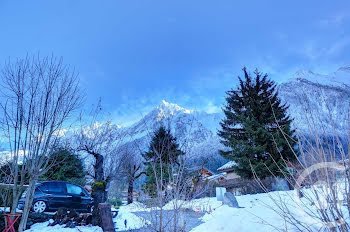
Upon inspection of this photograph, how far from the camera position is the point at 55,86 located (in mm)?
5098

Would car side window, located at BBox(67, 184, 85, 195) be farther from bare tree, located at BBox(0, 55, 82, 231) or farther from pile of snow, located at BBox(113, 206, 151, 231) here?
bare tree, located at BBox(0, 55, 82, 231)

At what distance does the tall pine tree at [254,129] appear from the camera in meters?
14.3

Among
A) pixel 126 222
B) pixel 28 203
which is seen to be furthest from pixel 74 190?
pixel 28 203

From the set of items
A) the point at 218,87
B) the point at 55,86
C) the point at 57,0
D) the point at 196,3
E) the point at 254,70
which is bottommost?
the point at 55,86

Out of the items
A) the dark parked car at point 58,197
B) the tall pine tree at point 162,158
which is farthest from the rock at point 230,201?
the dark parked car at point 58,197

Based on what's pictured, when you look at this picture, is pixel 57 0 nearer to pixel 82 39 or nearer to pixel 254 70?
pixel 82 39

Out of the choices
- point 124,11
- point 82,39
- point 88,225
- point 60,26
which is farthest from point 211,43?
point 88,225

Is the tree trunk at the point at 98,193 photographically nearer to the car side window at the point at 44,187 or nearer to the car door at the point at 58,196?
the car door at the point at 58,196

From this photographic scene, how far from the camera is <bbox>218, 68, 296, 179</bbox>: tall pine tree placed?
1430 centimetres

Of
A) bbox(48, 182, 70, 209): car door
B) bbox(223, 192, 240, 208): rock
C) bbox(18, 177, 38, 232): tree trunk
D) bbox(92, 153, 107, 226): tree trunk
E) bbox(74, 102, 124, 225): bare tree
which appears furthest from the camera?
bbox(223, 192, 240, 208): rock

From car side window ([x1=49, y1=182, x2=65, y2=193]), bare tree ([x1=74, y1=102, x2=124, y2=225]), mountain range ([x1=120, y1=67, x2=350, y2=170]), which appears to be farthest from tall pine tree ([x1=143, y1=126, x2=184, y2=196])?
car side window ([x1=49, y1=182, x2=65, y2=193])

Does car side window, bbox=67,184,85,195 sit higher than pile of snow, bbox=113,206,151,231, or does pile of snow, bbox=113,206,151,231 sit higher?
car side window, bbox=67,184,85,195

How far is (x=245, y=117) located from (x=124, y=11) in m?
11.6

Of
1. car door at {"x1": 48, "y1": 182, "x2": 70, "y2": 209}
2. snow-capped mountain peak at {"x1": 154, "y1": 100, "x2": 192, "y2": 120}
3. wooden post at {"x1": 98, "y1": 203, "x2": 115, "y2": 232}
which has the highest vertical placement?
snow-capped mountain peak at {"x1": 154, "y1": 100, "x2": 192, "y2": 120}
